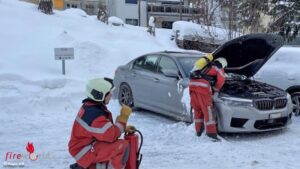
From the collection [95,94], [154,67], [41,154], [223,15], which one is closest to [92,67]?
[154,67]

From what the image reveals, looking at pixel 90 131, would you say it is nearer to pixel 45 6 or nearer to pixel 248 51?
pixel 248 51

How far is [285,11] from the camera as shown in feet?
48.3

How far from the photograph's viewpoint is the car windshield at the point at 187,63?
316 inches

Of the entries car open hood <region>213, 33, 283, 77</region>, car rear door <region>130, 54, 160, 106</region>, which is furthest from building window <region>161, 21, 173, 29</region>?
car open hood <region>213, 33, 283, 77</region>

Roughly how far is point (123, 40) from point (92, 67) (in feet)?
12.7

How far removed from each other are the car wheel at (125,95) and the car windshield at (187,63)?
1717 mm

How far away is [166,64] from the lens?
28.2 feet

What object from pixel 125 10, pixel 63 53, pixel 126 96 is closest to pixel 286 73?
pixel 126 96

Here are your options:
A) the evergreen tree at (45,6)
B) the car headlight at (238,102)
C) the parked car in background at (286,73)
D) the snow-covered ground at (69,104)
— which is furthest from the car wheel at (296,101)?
the evergreen tree at (45,6)

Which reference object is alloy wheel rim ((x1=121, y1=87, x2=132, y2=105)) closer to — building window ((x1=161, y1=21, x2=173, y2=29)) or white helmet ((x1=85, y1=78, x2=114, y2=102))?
white helmet ((x1=85, y1=78, x2=114, y2=102))

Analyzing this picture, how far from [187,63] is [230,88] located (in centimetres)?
123

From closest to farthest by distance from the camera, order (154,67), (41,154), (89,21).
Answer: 1. (41,154)
2. (154,67)
3. (89,21)

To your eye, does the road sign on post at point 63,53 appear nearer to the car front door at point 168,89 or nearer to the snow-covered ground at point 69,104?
the snow-covered ground at point 69,104

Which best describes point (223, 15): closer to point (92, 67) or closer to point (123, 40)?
point (123, 40)
